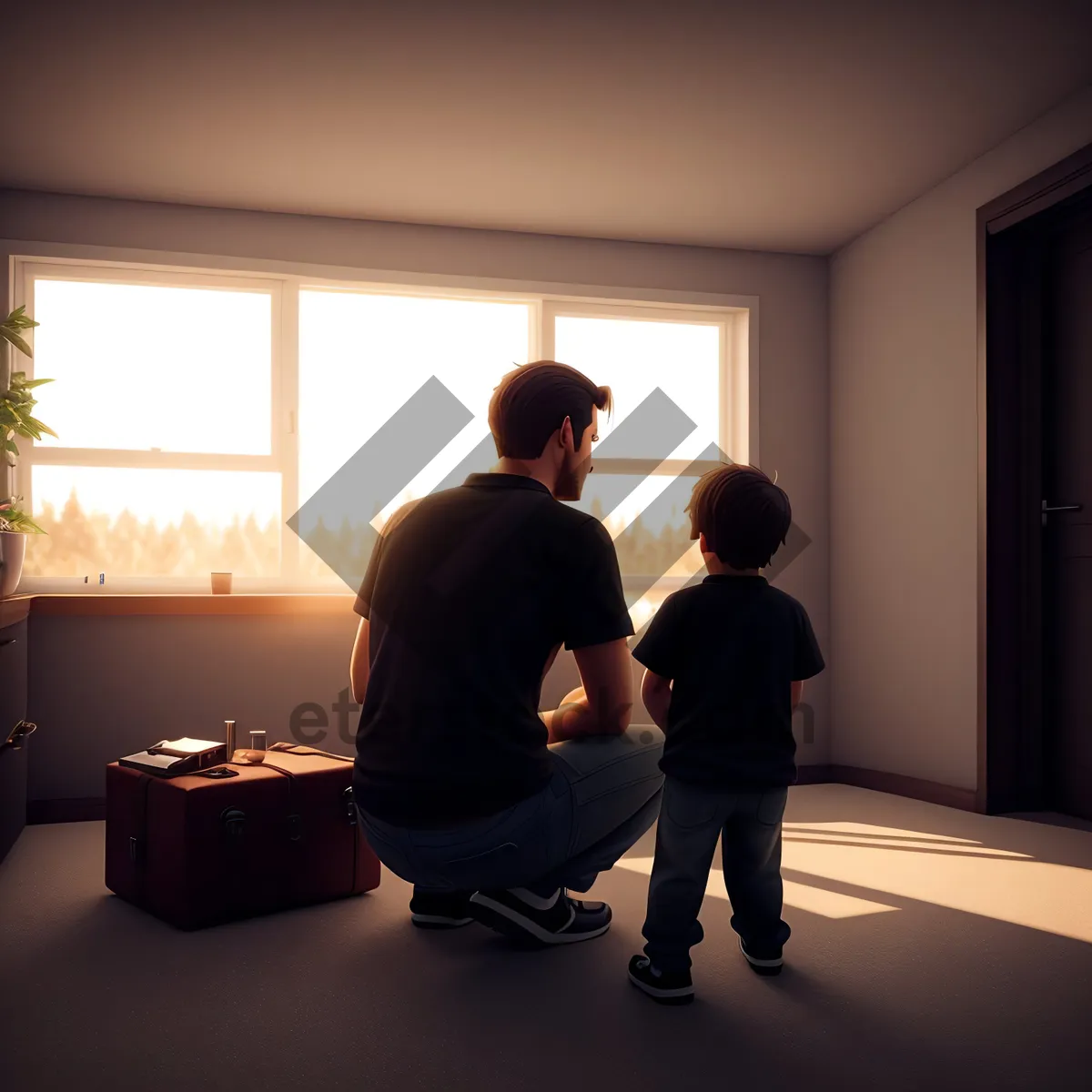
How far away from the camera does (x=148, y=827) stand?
239 centimetres

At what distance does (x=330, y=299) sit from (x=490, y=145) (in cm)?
109

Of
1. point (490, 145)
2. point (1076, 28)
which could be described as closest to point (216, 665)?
point (490, 145)

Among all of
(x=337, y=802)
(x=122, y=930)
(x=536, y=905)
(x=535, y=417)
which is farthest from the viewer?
(x=337, y=802)

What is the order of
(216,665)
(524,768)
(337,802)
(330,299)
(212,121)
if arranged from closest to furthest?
(524,768), (337,802), (212,121), (216,665), (330,299)

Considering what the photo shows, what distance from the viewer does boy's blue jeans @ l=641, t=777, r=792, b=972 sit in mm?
1797

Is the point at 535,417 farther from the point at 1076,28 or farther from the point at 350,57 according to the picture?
the point at 1076,28

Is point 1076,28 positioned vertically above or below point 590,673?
above

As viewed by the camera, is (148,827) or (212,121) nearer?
(148,827)

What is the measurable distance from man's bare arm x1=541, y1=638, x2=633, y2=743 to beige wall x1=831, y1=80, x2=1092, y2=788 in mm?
2335

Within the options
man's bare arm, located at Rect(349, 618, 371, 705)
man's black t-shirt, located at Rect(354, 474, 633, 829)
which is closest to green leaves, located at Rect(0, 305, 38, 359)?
man's bare arm, located at Rect(349, 618, 371, 705)

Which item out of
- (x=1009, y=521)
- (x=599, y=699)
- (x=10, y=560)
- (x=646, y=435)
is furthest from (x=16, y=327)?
(x=1009, y=521)

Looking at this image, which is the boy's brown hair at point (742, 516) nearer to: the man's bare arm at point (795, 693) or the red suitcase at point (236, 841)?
the man's bare arm at point (795, 693)

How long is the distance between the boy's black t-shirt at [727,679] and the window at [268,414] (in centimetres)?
211

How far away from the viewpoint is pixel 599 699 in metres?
1.74
